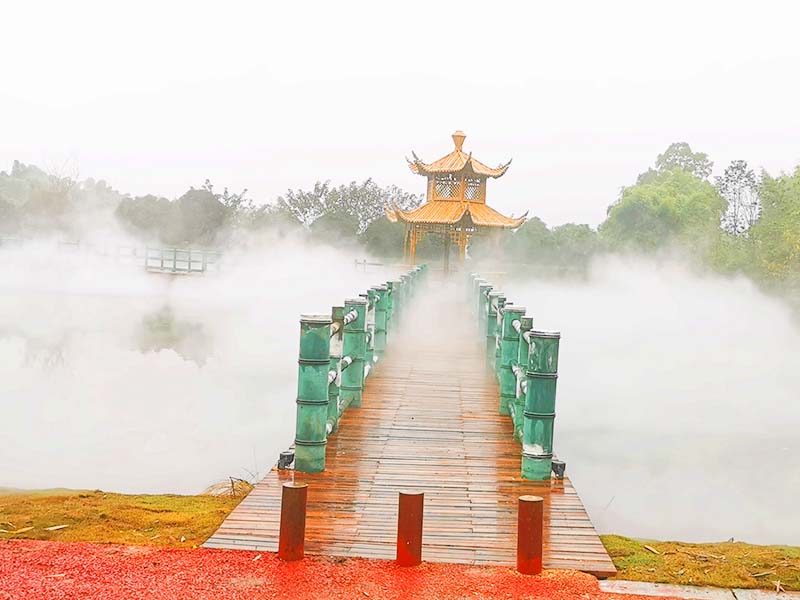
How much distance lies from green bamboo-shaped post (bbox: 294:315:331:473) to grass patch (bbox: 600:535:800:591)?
1777mm

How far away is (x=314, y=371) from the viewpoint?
17.9 ft

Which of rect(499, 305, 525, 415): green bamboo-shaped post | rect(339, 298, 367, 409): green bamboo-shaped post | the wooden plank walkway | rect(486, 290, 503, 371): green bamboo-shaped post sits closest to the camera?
the wooden plank walkway

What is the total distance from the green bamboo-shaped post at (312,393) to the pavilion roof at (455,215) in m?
21.3

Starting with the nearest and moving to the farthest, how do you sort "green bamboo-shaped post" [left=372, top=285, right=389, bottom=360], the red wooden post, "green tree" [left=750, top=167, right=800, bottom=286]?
the red wooden post → "green bamboo-shaped post" [left=372, top=285, right=389, bottom=360] → "green tree" [left=750, top=167, right=800, bottom=286]

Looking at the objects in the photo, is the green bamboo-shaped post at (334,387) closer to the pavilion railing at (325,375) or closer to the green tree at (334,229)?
the pavilion railing at (325,375)

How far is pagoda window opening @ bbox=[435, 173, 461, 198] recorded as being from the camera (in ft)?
92.1

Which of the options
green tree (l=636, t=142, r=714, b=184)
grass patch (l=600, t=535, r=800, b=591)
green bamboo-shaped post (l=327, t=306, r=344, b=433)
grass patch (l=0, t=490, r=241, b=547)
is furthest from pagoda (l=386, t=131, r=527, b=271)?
green tree (l=636, t=142, r=714, b=184)

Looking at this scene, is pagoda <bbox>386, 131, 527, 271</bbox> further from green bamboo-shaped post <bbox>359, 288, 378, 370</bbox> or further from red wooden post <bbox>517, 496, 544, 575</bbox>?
red wooden post <bbox>517, 496, 544, 575</bbox>

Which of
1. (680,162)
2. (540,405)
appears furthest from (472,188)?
(680,162)

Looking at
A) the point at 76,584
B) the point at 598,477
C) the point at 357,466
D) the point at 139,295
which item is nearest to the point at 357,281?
the point at 139,295

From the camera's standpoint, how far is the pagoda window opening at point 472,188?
28125 millimetres

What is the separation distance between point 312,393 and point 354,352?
7.60 ft

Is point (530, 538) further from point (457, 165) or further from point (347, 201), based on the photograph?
point (347, 201)

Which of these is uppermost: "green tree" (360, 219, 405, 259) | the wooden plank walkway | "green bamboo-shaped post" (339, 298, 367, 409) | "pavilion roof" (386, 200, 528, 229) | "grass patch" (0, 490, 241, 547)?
"pavilion roof" (386, 200, 528, 229)
